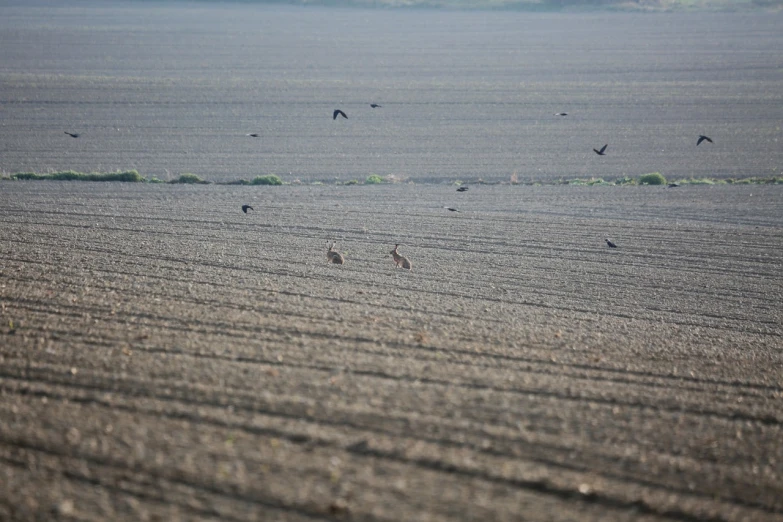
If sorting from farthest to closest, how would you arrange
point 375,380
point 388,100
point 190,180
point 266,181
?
point 388,100
point 266,181
point 190,180
point 375,380

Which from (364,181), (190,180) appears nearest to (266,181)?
(190,180)

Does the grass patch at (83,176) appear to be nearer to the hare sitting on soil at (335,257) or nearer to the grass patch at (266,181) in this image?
the grass patch at (266,181)

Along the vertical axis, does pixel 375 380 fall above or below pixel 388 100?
below

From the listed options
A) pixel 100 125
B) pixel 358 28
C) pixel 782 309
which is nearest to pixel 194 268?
pixel 782 309

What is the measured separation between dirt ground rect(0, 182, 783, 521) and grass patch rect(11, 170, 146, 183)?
8.16 meters

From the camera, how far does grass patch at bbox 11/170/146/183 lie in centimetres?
2652

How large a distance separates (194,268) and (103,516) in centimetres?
838

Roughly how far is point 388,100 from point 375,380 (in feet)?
131

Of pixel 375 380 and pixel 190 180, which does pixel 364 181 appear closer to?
pixel 190 180

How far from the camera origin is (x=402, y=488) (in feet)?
22.2

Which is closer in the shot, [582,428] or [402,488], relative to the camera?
[402,488]

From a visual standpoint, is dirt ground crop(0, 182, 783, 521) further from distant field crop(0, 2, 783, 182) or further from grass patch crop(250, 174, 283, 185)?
distant field crop(0, 2, 783, 182)

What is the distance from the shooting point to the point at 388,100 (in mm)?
47531

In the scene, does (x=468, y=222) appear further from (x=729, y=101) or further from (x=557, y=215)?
(x=729, y=101)
